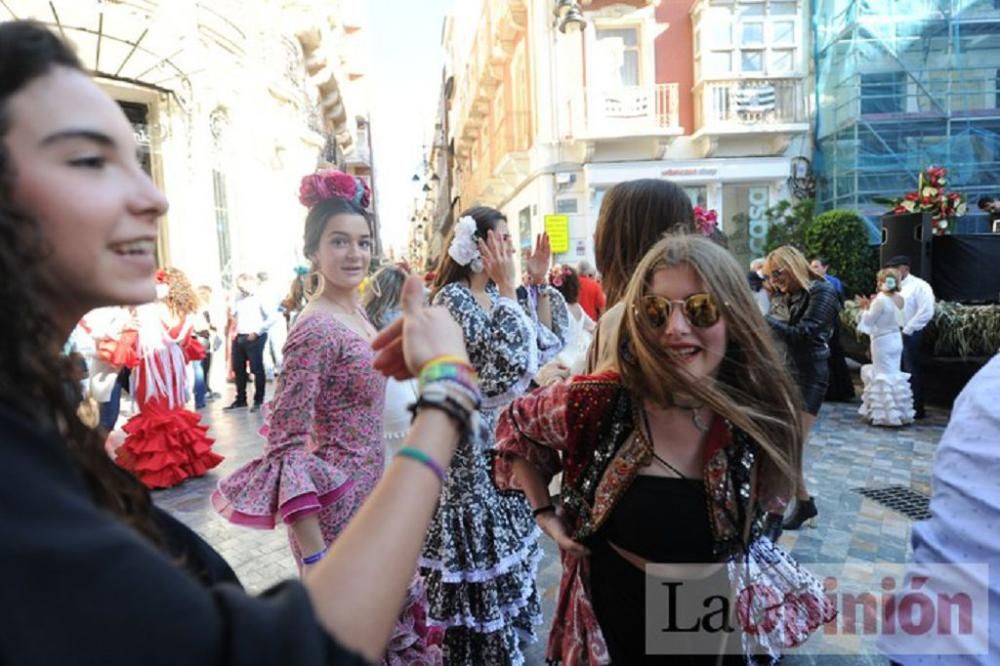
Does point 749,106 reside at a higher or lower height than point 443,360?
higher

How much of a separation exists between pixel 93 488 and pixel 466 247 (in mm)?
2247

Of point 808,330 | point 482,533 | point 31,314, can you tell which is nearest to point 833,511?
point 808,330

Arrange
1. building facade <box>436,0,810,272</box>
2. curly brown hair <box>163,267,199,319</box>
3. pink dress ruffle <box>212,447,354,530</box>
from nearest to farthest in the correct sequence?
1. pink dress ruffle <box>212,447,354,530</box>
2. curly brown hair <box>163,267,199,319</box>
3. building facade <box>436,0,810,272</box>

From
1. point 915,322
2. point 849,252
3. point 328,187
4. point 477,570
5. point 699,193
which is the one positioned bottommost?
point 477,570

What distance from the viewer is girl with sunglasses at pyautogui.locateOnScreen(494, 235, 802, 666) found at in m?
1.64

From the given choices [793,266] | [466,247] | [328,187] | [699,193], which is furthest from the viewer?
[699,193]

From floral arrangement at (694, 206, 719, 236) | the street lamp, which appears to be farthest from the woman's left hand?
the street lamp

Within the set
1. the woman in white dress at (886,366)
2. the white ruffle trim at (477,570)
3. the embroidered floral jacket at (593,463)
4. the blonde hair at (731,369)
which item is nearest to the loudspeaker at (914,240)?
the woman in white dress at (886,366)

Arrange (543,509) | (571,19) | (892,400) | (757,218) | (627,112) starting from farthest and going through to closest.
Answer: (757,218)
(627,112)
(571,19)
(892,400)
(543,509)

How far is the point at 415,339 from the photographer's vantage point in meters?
1.01

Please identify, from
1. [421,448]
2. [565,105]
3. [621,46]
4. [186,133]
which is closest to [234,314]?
[186,133]

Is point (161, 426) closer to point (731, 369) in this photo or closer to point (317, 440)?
point (317, 440)

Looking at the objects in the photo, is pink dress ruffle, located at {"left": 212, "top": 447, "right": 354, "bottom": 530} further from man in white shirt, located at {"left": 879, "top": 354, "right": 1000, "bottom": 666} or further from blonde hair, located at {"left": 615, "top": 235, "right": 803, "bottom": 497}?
man in white shirt, located at {"left": 879, "top": 354, "right": 1000, "bottom": 666}

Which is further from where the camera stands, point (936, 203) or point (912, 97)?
point (912, 97)
